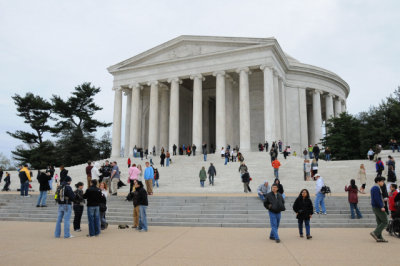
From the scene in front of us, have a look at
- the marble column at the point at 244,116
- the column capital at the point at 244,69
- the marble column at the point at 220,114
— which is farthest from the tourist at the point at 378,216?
the column capital at the point at 244,69

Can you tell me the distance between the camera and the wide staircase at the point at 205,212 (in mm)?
12711

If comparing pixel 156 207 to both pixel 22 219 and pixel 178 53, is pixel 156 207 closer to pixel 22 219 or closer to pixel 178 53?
pixel 22 219

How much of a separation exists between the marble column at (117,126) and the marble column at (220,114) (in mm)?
15593

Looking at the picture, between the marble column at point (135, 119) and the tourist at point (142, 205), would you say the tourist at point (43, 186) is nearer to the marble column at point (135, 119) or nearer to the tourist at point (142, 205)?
the tourist at point (142, 205)

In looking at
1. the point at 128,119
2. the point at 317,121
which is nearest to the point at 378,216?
the point at 317,121

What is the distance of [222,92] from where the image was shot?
130ft

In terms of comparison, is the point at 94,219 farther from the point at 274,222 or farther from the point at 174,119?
the point at 174,119

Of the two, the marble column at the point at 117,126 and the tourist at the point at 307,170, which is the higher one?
the marble column at the point at 117,126

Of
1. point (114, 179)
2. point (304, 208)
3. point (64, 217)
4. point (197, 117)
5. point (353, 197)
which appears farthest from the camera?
point (197, 117)

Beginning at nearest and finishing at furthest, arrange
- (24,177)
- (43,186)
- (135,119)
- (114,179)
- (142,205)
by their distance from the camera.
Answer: (142,205)
(43,186)
(114,179)
(24,177)
(135,119)

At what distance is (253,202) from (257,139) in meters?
30.3

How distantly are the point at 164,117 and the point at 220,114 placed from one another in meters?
11.8

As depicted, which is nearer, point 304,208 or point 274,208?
point 274,208

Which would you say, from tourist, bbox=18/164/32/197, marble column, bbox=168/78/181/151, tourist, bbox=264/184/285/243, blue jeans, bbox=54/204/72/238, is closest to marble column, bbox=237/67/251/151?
marble column, bbox=168/78/181/151
